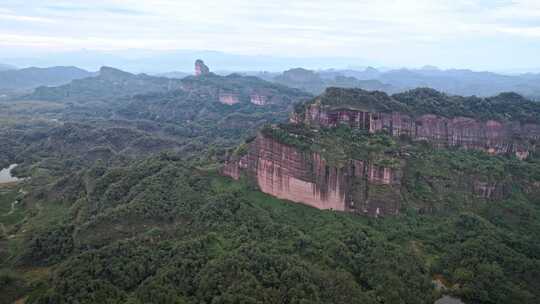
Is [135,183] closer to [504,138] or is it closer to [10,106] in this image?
[504,138]

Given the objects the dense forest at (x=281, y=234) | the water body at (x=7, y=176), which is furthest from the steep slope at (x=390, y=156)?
the water body at (x=7, y=176)

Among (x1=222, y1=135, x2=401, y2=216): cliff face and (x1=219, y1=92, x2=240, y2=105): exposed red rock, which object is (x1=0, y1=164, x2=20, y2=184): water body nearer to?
(x1=222, y1=135, x2=401, y2=216): cliff face

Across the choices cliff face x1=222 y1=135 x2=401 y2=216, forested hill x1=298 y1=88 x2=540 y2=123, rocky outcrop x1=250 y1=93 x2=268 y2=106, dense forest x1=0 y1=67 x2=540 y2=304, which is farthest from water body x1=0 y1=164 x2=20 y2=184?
rocky outcrop x1=250 y1=93 x2=268 y2=106

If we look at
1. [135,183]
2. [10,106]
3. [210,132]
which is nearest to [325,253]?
[135,183]

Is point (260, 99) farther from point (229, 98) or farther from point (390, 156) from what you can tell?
point (390, 156)

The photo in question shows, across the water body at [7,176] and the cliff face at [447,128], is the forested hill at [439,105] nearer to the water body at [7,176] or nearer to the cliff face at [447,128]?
the cliff face at [447,128]

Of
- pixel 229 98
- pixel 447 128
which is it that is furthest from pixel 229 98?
pixel 447 128
